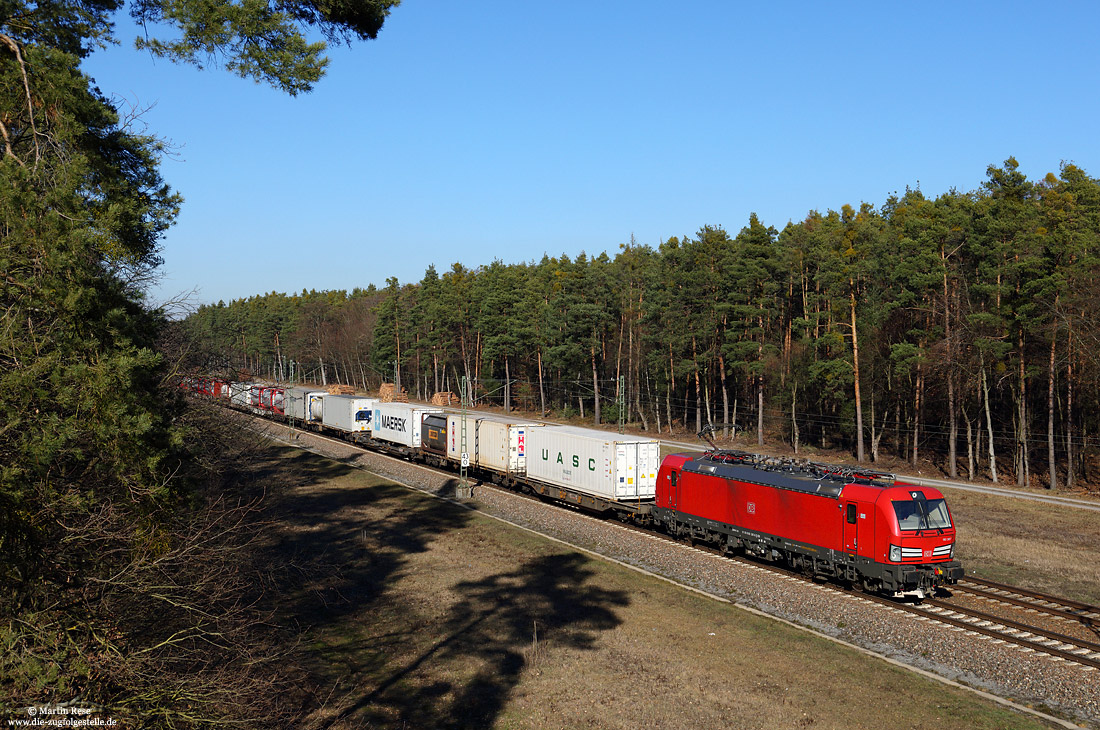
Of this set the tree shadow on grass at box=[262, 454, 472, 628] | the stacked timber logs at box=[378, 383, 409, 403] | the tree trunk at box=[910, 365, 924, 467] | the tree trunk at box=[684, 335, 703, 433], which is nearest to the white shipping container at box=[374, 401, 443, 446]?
the tree shadow on grass at box=[262, 454, 472, 628]

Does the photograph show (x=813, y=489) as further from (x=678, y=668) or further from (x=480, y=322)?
(x=480, y=322)

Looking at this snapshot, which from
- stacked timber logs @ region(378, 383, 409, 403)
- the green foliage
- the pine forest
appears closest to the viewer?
the green foliage

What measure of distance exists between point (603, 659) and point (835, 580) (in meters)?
9.22

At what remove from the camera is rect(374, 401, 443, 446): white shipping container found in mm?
44469

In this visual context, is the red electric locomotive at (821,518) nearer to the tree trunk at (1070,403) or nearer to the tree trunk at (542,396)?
the tree trunk at (1070,403)

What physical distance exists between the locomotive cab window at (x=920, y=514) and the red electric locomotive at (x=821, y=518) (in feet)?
0.08

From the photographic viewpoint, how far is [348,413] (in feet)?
173

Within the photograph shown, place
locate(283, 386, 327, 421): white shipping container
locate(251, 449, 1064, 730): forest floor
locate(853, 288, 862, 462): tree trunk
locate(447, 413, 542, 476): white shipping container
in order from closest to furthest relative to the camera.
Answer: locate(251, 449, 1064, 730): forest floor → locate(447, 413, 542, 476): white shipping container → locate(853, 288, 862, 462): tree trunk → locate(283, 386, 327, 421): white shipping container

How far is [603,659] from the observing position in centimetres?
1520

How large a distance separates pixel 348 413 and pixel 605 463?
1165 inches

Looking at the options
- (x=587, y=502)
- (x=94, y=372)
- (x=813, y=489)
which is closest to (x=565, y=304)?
(x=587, y=502)

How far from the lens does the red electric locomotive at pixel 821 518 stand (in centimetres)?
1838

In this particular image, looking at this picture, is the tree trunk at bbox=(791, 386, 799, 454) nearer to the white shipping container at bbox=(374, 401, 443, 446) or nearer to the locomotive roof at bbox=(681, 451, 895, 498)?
the white shipping container at bbox=(374, 401, 443, 446)

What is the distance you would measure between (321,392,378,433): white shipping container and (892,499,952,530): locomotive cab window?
3862 cm
